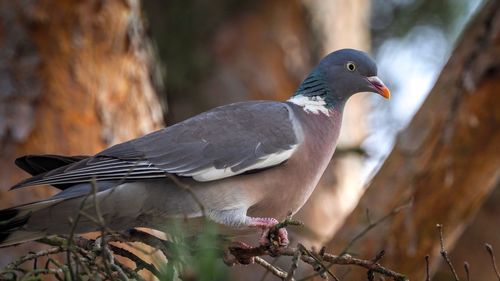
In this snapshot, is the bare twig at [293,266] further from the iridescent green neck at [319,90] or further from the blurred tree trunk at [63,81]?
the blurred tree trunk at [63,81]

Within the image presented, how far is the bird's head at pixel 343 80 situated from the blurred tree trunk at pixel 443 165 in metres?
0.63

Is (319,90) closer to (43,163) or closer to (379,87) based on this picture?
(379,87)

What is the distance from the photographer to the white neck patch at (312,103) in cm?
384

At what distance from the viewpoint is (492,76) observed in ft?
14.8

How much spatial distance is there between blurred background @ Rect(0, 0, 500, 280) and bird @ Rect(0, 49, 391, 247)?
79 centimetres

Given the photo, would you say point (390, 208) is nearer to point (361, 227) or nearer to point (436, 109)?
point (361, 227)

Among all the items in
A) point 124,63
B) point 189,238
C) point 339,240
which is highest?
point 124,63

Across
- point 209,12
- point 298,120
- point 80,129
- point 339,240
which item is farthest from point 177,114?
point 298,120

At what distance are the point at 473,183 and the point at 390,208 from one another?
470mm

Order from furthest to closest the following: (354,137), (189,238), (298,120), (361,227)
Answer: (354,137) < (361,227) < (298,120) < (189,238)

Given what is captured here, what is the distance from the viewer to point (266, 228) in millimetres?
3189

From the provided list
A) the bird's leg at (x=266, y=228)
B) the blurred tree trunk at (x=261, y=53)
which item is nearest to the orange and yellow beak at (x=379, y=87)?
the bird's leg at (x=266, y=228)

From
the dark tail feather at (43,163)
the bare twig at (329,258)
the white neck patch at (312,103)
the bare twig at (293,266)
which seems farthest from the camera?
the white neck patch at (312,103)

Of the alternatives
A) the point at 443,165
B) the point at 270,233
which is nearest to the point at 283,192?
the point at 270,233
